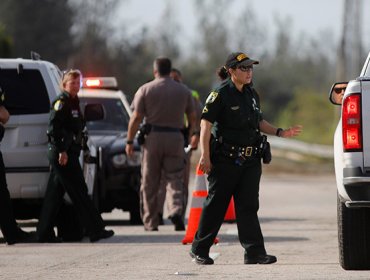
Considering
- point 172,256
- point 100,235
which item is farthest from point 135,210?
point 172,256

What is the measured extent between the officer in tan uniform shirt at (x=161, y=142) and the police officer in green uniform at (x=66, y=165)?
1.63m

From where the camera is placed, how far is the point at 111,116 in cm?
1762

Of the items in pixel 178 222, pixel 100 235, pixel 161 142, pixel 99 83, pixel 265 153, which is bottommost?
pixel 178 222

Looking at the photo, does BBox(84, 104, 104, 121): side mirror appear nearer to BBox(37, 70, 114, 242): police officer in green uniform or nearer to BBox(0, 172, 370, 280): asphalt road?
BBox(37, 70, 114, 242): police officer in green uniform

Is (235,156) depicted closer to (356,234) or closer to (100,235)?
(356,234)

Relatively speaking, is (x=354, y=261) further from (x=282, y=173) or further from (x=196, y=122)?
(x=282, y=173)

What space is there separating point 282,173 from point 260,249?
998 inches

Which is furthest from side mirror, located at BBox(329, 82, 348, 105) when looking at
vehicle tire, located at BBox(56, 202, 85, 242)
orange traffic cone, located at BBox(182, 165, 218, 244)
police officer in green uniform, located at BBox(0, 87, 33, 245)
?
vehicle tire, located at BBox(56, 202, 85, 242)

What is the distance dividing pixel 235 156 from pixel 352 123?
5.37 feet

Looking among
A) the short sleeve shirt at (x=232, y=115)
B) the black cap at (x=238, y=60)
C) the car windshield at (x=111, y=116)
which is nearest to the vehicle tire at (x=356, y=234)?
the short sleeve shirt at (x=232, y=115)

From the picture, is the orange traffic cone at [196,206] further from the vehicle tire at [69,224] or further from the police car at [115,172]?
the police car at [115,172]

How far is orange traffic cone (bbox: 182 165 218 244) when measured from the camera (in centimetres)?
1344

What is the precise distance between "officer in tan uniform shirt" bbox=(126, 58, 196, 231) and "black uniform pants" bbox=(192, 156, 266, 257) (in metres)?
4.26

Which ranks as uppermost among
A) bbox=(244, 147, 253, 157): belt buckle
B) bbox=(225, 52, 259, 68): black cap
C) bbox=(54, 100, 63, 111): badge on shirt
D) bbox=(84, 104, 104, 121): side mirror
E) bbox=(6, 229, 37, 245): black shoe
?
bbox=(225, 52, 259, 68): black cap
